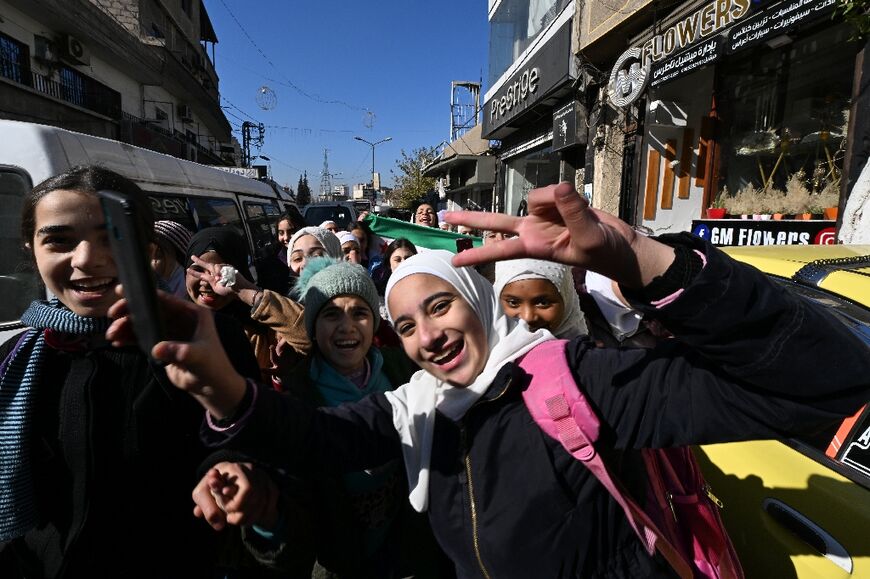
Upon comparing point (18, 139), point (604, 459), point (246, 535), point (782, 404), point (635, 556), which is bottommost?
point (246, 535)

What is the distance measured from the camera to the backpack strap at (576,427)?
1.06 metres

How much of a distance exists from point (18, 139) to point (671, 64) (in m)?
7.72

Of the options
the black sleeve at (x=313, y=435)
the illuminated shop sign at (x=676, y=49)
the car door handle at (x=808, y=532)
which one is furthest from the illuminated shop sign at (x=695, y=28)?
the black sleeve at (x=313, y=435)

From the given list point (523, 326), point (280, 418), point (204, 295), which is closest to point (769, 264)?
point (523, 326)

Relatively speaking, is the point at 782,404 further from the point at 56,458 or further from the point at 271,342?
the point at 271,342

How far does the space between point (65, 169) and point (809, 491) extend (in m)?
3.61

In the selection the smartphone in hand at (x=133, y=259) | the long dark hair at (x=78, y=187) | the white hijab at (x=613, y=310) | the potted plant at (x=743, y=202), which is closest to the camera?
the smartphone in hand at (x=133, y=259)

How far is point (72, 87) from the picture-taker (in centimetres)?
1415

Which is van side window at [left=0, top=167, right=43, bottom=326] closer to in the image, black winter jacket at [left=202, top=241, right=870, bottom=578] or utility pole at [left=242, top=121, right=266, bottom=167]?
black winter jacket at [left=202, top=241, right=870, bottom=578]

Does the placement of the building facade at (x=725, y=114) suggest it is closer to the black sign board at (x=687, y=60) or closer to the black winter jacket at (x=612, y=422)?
the black sign board at (x=687, y=60)

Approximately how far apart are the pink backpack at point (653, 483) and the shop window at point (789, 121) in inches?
253

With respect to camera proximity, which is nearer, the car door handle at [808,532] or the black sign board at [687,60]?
the car door handle at [808,532]

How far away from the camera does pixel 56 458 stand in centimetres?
128

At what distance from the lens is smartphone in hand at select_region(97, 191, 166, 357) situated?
29.7 inches
